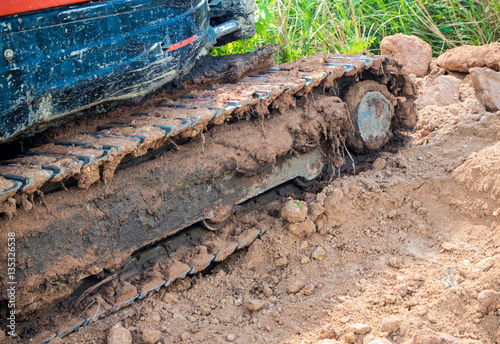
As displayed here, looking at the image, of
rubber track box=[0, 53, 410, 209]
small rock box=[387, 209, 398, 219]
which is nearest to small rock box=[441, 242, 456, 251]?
small rock box=[387, 209, 398, 219]

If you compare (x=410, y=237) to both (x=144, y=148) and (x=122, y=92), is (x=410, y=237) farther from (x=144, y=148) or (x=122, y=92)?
(x=122, y=92)

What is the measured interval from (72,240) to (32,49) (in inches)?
44.1

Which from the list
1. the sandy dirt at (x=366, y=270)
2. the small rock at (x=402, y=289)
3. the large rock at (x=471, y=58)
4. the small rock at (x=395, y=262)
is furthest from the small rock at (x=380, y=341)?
the large rock at (x=471, y=58)

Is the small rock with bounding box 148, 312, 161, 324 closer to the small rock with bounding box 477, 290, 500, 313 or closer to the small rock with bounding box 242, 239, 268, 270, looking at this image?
the small rock with bounding box 242, 239, 268, 270

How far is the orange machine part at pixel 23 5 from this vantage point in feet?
8.88

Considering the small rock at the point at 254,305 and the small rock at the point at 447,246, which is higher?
the small rock at the point at 254,305

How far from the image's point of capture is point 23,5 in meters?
2.78

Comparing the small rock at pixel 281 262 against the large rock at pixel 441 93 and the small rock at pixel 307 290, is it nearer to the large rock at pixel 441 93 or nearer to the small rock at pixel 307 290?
the small rock at pixel 307 290

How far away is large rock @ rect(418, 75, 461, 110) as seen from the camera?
20.0 ft

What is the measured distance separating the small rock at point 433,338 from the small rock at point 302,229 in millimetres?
1346

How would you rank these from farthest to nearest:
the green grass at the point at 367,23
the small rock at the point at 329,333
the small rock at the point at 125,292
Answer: the green grass at the point at 367,23 → the small rock at the point at 125,292 → the small rock at the point at 329,333

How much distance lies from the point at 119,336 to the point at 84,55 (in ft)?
5.32

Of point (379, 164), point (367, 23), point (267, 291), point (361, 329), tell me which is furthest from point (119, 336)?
point (367, 23)

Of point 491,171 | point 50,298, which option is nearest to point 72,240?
point 50,298
